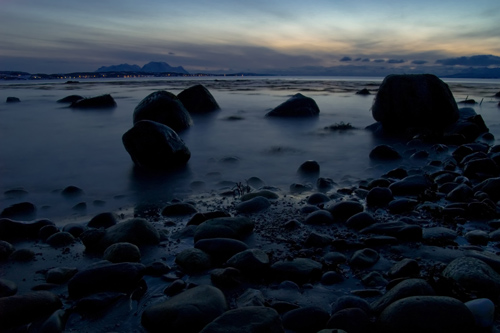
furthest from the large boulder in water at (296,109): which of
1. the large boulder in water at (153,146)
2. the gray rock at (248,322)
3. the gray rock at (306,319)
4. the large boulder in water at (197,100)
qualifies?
the gray rock at (248,322)

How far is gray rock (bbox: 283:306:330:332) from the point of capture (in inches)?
81.0

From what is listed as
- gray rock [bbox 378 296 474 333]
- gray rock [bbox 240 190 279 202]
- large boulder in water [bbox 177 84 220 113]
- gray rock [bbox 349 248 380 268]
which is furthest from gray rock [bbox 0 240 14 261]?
large boulder in water [bbox 177 84 220 113]

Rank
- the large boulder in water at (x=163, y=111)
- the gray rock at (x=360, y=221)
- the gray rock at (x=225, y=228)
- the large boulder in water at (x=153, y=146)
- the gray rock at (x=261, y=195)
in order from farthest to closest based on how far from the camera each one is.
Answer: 1. the large boulder in water at (x=163, y=111)
2. the large boulder in water at (x=153, y=146)
3. the gray rock at (x=261, y=195)
4. the gray rock at (x=360, y=221)
5. the gray rock at (x=225, y=228)

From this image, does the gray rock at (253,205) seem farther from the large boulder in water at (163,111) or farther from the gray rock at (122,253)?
the large boulder in water at (163,111)

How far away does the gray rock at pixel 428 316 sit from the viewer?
190 cm

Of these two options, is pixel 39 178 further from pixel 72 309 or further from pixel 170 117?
pixel 170 117

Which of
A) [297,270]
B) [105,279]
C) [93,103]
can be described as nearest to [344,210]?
[297,270]

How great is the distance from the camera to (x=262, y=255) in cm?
279

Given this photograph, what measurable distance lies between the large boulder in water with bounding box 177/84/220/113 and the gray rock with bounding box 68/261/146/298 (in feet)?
40.1

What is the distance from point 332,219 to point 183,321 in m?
A: 2.06

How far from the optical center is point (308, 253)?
2994 millimetres

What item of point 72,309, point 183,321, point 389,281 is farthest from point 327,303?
point 72,309

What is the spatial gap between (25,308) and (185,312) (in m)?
0.96

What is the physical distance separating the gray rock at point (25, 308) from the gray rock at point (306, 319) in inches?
57.2
